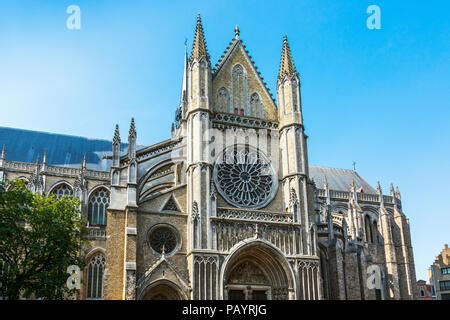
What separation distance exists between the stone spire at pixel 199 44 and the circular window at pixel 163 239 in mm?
10926

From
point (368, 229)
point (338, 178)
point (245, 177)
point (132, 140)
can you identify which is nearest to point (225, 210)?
point (245, 177)

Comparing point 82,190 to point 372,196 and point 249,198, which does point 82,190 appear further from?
point 372,196

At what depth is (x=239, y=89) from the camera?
32562 millimetres

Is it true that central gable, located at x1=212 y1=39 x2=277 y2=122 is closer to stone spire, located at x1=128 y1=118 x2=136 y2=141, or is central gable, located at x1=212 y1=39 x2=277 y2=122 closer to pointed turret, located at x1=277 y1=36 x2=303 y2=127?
pointed turret, located at x1=277 y1=36 x2=303 y2=127

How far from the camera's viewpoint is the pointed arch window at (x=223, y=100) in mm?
31688

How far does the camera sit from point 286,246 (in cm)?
2858

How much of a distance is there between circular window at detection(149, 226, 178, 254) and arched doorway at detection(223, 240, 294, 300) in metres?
3.43

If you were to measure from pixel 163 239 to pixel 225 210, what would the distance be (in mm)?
3812

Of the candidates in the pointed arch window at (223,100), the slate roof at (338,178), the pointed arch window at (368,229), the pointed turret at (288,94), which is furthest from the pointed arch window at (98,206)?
the pointed arch window at (368,229)

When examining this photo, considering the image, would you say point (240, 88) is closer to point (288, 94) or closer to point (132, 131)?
point (288, 94)

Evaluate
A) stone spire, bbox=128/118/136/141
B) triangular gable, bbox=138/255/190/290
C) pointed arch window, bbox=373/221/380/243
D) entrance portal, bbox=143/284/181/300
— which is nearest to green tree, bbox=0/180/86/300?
triangular gable, bbox=138/255/190/290

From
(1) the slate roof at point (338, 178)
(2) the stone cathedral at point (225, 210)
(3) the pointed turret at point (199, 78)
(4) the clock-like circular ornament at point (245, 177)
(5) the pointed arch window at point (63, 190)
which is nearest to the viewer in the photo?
(2) the stone cathedral at point (225, 210)

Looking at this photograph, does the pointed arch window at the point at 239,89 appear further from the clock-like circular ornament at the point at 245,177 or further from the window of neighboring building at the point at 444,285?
the window of neighboring building at the point at 444,285
